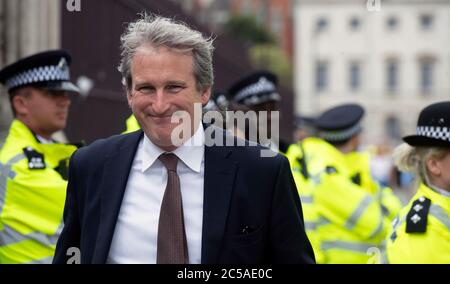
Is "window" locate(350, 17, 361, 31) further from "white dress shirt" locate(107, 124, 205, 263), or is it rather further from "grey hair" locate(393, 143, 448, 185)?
"white dress shirt" locate(107, 124, 205, 263)

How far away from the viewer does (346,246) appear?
5.24 meters

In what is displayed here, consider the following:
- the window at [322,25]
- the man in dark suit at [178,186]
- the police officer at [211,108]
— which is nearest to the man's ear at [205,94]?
the man in dark suit at [178,186]

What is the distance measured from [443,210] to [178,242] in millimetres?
1302

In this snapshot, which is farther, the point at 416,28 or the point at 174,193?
the point at 416,28

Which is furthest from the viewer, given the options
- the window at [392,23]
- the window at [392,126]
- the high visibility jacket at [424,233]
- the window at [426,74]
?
the window at [392,126]

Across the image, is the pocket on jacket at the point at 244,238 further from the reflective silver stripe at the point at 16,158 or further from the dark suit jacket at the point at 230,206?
the reflective silver stripe at the point at 16,158

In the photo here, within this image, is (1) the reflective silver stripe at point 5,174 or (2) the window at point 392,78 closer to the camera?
(1) the reflective silver stripe at point 5,174

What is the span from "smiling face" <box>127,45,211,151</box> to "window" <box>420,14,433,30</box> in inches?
2644

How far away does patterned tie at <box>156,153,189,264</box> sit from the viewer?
96.7 inches

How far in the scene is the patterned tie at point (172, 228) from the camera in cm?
246

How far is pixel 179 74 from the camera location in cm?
247

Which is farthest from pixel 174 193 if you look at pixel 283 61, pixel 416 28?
pixel 416 28

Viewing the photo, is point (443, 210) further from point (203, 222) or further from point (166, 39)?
point (166, 39)
